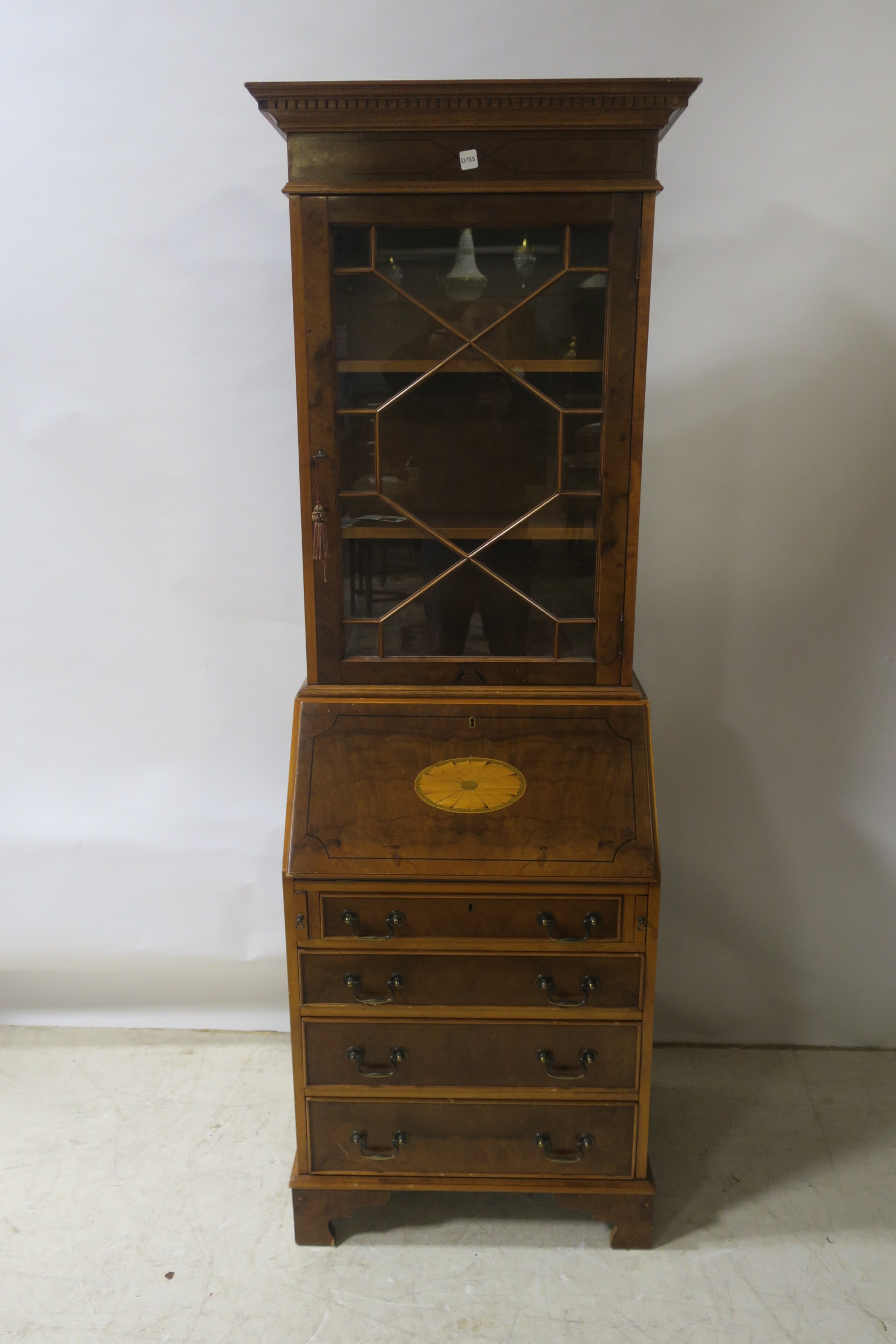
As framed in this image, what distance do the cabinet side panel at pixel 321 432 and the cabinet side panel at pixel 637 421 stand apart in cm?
51

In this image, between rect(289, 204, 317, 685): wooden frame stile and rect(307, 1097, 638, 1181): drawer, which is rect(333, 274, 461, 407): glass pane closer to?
rect(289, 204, 317, 685): wooden frame stile

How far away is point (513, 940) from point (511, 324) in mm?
1067

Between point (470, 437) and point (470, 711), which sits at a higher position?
point (470, 437)

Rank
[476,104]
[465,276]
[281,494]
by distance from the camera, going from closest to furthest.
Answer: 1. [476,104]
2. [465,276]
3. [281,494]

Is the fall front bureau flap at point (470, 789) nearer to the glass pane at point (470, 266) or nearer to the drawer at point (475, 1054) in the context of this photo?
the drawer at point (475, 1054)

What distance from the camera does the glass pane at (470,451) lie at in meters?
1.62

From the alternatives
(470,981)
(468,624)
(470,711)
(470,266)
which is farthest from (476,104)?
(470,981)

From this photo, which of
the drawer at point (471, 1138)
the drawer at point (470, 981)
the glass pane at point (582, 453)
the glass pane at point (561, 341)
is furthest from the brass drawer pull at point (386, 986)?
the glass pane at point (561, 341)

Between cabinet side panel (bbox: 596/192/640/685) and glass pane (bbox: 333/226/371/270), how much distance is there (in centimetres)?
40

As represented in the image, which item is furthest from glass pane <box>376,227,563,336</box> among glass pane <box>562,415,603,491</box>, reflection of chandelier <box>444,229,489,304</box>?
glass pane <box>562,415,603,491</box>

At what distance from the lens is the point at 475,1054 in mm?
1708

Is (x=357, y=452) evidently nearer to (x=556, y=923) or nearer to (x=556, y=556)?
(x=556, y=556)

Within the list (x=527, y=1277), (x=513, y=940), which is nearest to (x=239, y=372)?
(x=513, y=940)

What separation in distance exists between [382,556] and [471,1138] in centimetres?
108
